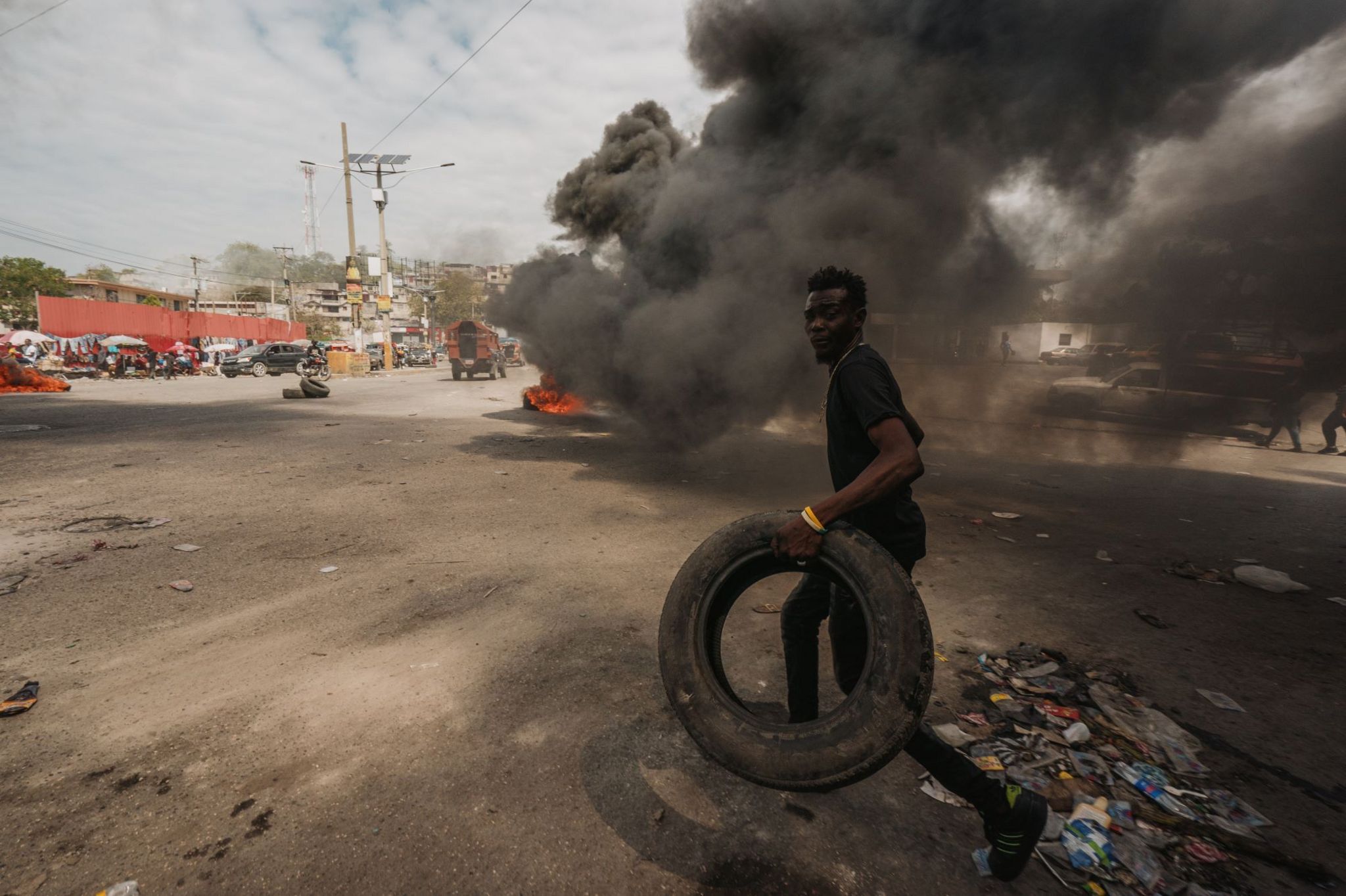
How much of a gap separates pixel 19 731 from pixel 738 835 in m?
2.91

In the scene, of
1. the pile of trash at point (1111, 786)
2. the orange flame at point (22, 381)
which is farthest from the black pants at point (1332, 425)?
the orange flame at point (22, 381)

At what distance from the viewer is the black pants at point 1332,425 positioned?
9.96 metres

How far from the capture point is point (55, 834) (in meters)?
1.87

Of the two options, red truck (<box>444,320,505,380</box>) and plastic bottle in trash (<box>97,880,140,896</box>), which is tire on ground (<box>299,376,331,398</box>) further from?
plastic bottle in trash (<box>97,880,140,896</box>)

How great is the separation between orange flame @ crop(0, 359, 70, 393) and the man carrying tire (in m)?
22.6

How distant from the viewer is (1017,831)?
1.74 metres

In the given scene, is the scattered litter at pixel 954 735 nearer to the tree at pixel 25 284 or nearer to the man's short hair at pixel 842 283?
the man's short hair at pixel 842 283

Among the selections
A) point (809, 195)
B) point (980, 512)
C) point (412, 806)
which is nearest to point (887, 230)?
point (809, 195)

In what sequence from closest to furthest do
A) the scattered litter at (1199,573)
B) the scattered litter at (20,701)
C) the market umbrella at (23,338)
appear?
1. the scattered litter at (20,701)
2. the scattered litter at (1199,573)
3. the market umbrella at (23,338)

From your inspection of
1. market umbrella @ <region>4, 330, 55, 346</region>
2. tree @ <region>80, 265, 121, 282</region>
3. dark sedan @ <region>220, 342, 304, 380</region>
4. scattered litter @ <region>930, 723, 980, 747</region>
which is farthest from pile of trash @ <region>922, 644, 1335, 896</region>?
tree @ <region>80, 265, 121, 282</region>

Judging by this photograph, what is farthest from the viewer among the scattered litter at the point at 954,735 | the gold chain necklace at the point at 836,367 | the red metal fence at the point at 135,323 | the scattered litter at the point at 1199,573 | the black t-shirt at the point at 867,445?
the red metal fence at the point at 135,323

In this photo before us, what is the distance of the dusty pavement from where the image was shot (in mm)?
1832

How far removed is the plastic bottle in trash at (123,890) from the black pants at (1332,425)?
50.4 feet

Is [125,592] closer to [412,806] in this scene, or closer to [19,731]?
[19,731]
